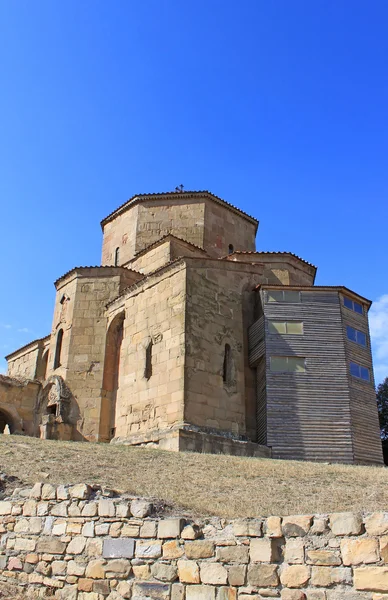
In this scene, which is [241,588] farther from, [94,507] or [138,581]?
[94,507]

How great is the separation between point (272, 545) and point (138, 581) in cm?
181

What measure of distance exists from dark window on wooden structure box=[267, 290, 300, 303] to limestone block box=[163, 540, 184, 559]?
44.0 ft

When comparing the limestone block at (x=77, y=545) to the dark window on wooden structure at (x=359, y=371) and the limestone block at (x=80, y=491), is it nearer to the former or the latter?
the limestone block at (x=80, y=491)

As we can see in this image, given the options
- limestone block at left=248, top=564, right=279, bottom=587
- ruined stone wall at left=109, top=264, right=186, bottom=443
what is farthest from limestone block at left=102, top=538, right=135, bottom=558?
ruined stone wall at left=109, top=264, right=186, bottom=443

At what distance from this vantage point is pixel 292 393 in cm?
1780

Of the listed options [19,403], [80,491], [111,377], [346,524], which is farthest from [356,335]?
[346,524]

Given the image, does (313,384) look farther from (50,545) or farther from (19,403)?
(50,545)

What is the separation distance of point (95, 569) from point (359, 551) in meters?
3.36

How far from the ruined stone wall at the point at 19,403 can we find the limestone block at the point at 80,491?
49.5 feet

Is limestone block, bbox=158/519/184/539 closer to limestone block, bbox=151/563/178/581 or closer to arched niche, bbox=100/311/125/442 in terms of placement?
limestone block, bbox=151/563/178/581

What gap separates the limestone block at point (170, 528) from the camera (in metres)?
6.21

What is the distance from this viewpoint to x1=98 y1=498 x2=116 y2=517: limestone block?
273 inches

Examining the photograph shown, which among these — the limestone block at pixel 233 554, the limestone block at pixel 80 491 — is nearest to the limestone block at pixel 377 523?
the limestone block at pixel 233 554

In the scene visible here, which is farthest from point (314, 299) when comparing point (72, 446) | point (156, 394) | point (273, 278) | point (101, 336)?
point (72, 446)
